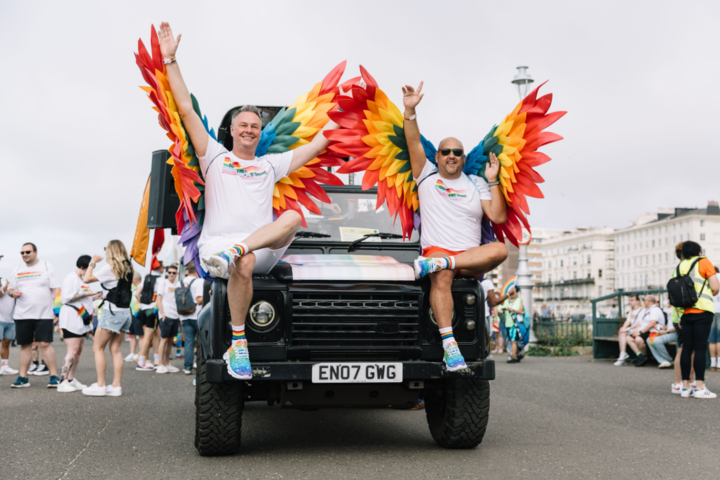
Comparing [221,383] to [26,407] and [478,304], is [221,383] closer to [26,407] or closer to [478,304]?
[478,304]

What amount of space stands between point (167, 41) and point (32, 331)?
681cm

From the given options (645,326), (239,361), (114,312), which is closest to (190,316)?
(114,312)

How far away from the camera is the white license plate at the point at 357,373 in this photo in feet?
17.0

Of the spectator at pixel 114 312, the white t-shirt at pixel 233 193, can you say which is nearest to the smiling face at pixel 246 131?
the white t-shirt at pixel 233 193

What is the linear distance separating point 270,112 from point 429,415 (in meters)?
3.01

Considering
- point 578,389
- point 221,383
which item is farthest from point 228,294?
point 578,389

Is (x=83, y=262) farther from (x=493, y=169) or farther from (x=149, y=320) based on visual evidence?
(x=493, y=169)

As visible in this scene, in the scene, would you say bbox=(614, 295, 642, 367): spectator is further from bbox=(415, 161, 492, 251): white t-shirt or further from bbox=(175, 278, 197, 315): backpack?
bbox=(415, 161, 492, 251): white t-shirt

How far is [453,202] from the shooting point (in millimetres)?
5930

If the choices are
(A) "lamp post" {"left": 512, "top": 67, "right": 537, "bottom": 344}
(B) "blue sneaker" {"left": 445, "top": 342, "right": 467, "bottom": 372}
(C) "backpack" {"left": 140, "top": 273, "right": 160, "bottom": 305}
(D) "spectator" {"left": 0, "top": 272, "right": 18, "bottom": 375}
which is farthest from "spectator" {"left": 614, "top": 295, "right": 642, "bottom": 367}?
(B) "blue sneaker" {"left": 445, "top": 342, "right": 467, "bottom": 372}

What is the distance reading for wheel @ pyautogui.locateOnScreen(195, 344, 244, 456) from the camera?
5348 mm

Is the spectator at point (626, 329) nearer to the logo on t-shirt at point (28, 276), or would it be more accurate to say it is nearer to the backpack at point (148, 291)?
the backpack at point (148, 291)

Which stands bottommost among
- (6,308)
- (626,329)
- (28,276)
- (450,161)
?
(626,329)

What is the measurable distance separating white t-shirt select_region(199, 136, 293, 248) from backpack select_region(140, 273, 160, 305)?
8.83 metres
